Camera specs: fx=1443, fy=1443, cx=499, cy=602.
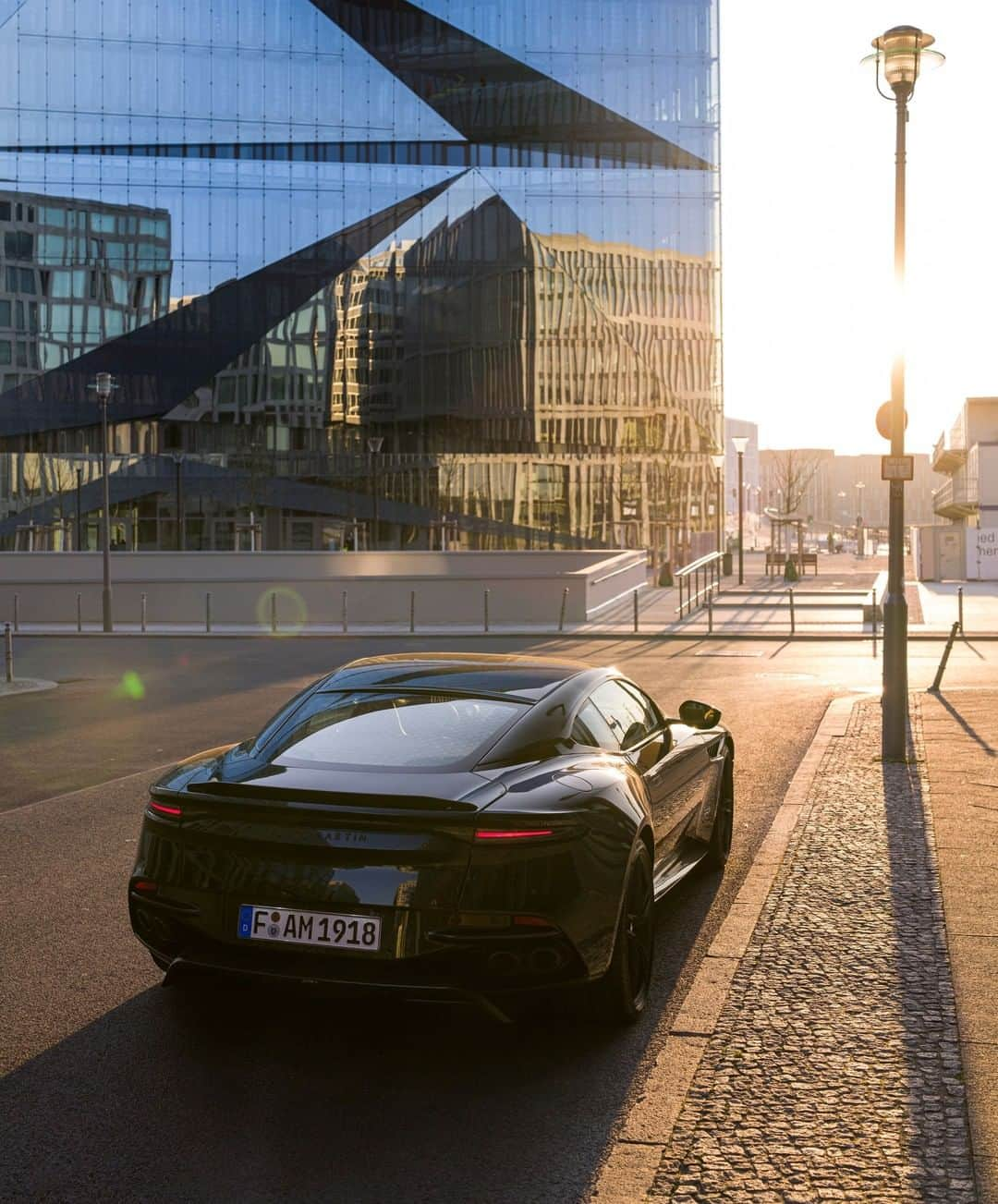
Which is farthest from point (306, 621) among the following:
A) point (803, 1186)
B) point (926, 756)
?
point (803, 1186)

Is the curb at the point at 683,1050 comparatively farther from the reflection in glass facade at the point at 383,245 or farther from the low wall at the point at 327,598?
the reflection in glass facade at the point at 383,245

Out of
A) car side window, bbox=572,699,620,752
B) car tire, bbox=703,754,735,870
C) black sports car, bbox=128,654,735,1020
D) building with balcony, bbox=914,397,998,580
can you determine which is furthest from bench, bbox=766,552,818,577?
black sports car, bbox=128,654,735,1020

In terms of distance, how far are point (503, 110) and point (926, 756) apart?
56.6 metres

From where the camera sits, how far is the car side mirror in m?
7.50

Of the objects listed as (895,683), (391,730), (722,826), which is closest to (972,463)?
(895,683)

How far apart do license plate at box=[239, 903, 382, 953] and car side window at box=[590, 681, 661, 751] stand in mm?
1810

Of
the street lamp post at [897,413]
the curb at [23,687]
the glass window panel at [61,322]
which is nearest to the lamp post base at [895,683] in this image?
the street lamp post at [897,413]

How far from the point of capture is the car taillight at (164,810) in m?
5.16

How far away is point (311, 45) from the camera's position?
62.4 meters

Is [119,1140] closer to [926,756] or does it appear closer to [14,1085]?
[14,1085]

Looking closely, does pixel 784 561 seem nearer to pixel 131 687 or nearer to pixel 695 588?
pixel 695 588

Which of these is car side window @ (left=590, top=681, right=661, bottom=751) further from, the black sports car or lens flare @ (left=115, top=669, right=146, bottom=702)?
lens flare @ (left=115, top=669, right=146, bottom=702)

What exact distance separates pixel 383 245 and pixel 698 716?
58.7m

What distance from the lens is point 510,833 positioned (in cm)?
486
